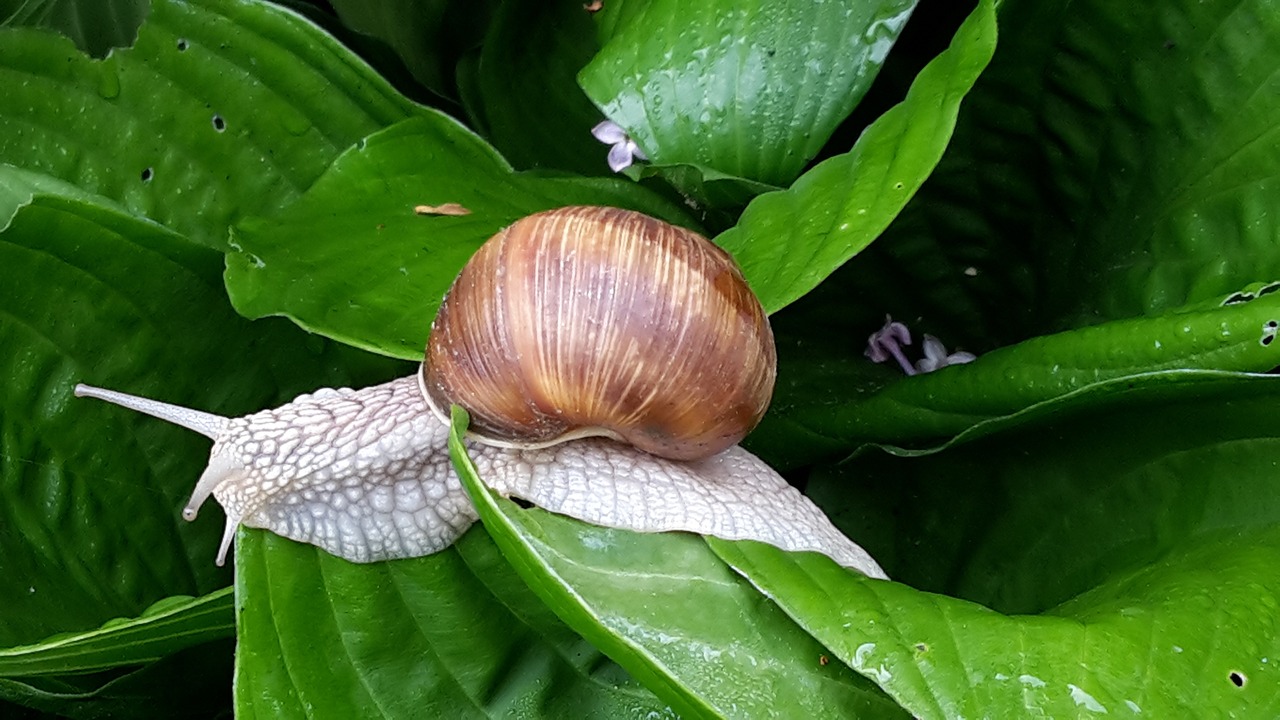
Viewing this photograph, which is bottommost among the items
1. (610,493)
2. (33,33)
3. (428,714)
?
(428,714)

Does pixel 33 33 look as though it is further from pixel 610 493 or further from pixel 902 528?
pixel 902 528

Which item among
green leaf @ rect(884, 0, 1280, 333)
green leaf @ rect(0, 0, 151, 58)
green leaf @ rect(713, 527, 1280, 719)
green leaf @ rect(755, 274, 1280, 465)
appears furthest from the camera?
green leaf @ rect(0, 0, 151, 58)

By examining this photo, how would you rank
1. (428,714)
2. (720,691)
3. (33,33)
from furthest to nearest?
(33,33), (428,714), (720,691)

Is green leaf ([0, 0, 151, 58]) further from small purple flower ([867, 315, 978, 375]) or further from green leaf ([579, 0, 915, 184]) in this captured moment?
small purple flower ([867, 315, 978, 375])

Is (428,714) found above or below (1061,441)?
below

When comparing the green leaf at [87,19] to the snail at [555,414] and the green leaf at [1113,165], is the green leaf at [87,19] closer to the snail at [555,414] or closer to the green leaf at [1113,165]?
the snail at [555,414]

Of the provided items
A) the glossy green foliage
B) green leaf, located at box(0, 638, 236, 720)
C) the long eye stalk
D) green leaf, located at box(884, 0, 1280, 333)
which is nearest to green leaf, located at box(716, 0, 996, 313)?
the glossy green foliage

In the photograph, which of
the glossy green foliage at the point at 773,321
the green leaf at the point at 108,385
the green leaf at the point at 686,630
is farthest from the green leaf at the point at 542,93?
the green leaf at the point at 686,630

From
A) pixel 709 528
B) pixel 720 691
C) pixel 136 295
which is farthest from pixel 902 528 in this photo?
pixel 136 295
